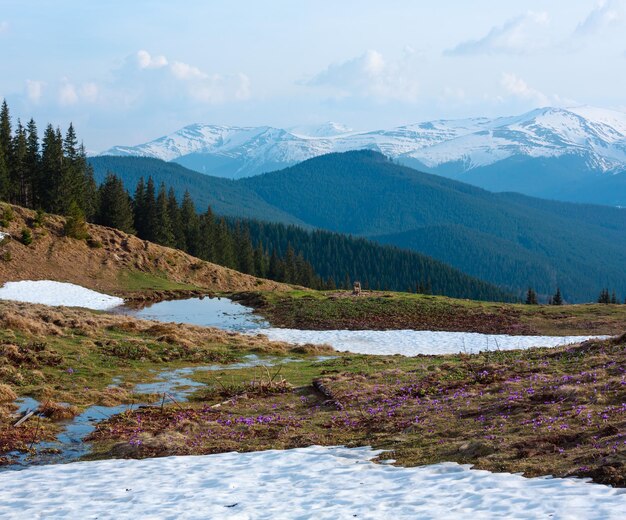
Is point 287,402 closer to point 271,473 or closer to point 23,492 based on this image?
point 271,473

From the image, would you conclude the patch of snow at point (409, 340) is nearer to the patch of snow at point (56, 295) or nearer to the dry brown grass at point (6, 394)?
the patch of snow at point (56, 295)

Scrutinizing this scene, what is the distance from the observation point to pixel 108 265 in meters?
63.3

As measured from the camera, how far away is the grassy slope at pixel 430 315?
4493 cm

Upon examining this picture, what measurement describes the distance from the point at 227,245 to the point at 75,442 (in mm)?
103780

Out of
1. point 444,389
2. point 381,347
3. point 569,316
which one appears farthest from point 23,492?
point 569,316

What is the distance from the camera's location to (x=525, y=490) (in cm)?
1077

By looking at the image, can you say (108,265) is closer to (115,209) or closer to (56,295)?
(56,295)

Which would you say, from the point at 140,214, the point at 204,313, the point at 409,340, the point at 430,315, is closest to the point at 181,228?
the point at 140,214

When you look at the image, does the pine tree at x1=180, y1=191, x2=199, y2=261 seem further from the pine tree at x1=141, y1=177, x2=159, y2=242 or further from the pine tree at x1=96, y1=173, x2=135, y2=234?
the pine tree at x1=96, y1=173, x2=135, y2=234

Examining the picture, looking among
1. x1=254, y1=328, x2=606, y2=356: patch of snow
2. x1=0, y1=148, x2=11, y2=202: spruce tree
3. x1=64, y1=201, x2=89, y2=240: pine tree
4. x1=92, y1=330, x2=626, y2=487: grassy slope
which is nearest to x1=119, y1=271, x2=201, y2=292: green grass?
x1=64, y1=201, x2=89, y2=240: pine tree

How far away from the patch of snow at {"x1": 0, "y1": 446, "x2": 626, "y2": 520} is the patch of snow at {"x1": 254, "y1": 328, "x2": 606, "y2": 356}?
23.1 m

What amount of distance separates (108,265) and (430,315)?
33.9m

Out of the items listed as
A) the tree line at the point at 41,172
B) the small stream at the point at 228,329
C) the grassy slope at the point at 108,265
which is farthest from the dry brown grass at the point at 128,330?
the tree line at the point at 41,172

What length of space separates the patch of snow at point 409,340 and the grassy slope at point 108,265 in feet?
74.6
